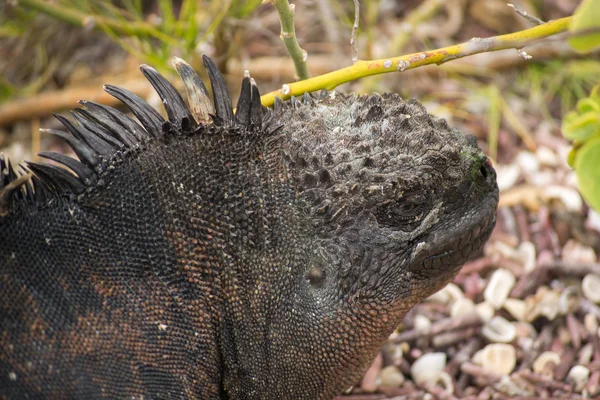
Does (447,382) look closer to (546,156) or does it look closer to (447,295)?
(447,295)

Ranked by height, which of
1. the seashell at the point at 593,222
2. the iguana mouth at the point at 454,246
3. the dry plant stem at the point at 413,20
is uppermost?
the dry plant stem at the point at 413,20

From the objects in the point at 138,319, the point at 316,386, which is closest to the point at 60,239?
the point at 138,319

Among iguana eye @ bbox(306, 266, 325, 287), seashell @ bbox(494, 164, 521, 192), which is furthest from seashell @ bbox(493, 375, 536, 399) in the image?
seashell @ bbox(494, 164, 521, 192)

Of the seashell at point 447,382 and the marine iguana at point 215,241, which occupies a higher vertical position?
the marine iguana at point 215,241

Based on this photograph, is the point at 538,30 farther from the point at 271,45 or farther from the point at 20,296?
the point at 271,45

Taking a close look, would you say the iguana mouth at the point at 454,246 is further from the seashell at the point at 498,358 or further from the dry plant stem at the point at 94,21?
the dry plant stem at the point at 94,21

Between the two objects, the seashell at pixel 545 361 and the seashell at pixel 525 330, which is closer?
the seashell at pixel 545 361

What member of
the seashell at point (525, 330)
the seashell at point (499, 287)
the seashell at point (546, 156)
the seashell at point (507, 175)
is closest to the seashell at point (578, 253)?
the seashell at point (499, 287)
